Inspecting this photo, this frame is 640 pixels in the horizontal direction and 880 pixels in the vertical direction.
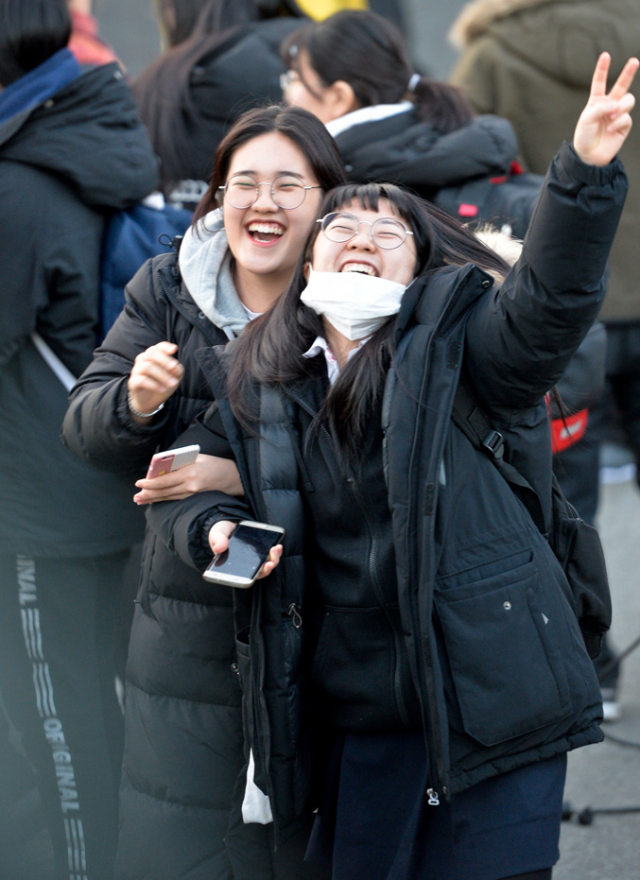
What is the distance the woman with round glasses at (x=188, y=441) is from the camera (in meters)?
2.22

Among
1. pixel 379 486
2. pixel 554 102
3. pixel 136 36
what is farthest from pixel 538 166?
pixel 136 36

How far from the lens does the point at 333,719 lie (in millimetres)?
2129

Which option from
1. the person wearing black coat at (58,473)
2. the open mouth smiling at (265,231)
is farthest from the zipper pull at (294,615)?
the person wearing black coat at (58,473)

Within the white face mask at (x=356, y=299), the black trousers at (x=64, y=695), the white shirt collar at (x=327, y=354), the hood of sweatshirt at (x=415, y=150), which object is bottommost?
the black trousers at (x=64, y=695)

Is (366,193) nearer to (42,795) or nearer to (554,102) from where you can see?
(42,795)

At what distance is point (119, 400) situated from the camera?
87.0 inches

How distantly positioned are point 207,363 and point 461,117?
165 centimetres

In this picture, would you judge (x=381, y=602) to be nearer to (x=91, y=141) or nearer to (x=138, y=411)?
(x=138, y=411)

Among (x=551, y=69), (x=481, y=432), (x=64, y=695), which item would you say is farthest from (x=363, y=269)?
(x=551, y=69)

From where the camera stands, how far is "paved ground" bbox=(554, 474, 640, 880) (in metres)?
3.05

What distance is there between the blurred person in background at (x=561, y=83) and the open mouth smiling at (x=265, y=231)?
1.93 meters

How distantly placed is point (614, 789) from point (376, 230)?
7.06ft

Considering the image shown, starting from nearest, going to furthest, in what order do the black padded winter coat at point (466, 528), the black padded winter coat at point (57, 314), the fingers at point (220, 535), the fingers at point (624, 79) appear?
the fingers at point (624, 79), the black padded winter coat at point (466, 528), the fingers at point (220, 535), the black padded winter coat at point (57, 314)

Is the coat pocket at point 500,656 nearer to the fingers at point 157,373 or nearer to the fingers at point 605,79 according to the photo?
the fingers at point 157,373
